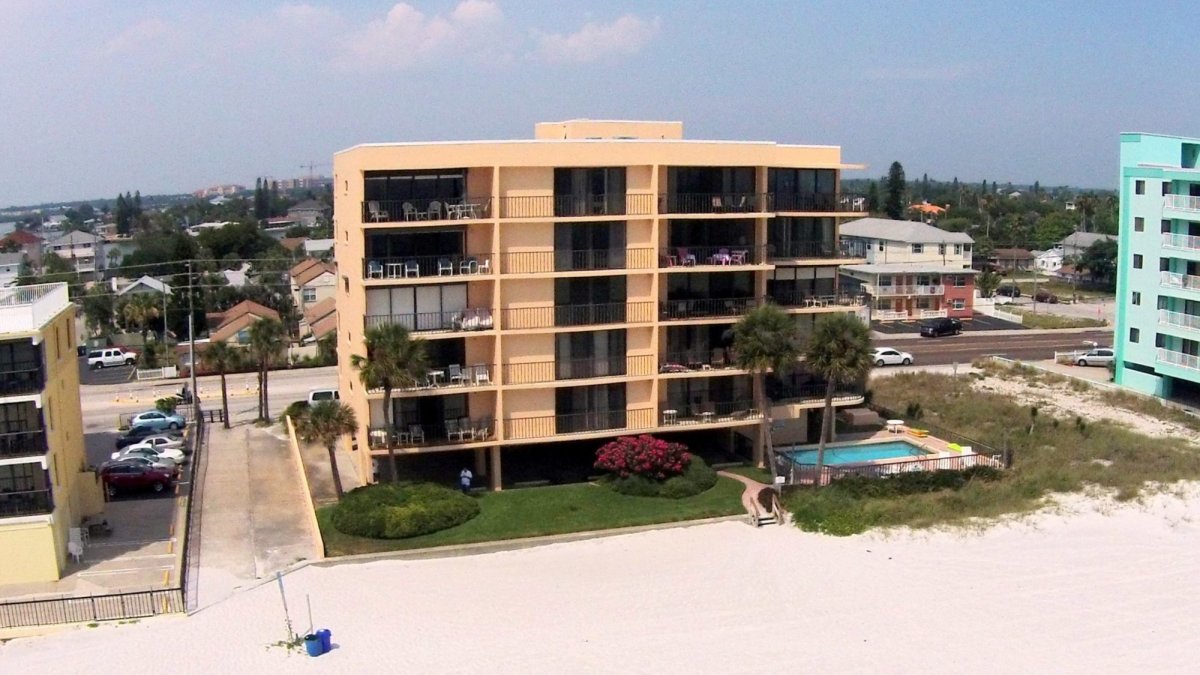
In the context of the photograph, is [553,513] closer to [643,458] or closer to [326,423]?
[643,458]

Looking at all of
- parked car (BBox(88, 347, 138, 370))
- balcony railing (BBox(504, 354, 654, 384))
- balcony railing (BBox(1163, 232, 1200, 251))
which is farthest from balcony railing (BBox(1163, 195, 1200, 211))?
parked car (BBox(88, 347, 138, 370))

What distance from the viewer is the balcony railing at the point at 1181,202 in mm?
49875

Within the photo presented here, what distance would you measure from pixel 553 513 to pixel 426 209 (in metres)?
11.7

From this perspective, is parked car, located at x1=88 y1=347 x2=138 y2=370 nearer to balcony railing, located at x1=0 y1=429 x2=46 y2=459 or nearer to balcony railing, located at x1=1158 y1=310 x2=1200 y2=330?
balcony railing, located at x1=0 y1=429 x2=46 y2=459

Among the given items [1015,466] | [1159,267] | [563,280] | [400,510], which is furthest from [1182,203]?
[400,510]

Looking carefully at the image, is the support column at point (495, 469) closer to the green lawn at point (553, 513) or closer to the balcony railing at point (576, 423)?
the green lawn at point (553, 513)

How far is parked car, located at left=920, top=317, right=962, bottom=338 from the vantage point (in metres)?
75.3

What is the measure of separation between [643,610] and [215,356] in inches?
1180

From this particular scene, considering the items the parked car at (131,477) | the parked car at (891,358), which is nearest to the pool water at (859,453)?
the parked car at (891,358)

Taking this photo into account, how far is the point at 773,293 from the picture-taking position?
42438mm

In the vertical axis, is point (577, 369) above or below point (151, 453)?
above

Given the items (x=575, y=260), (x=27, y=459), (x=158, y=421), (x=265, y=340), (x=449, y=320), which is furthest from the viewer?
(x=158, y=421)

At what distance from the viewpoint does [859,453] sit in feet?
142

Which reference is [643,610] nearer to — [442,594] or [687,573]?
[687,573]
